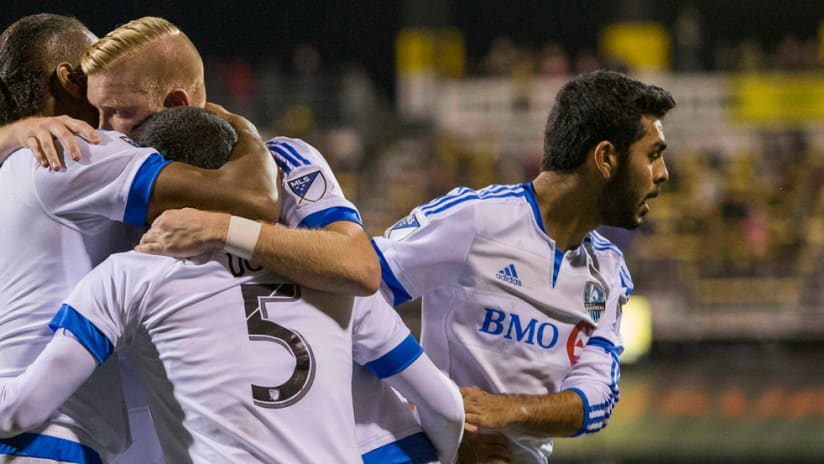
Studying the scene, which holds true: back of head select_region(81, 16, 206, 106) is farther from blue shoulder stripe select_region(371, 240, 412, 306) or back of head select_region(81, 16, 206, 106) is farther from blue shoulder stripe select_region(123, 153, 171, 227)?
blue shoulder stripe select_region(371, 240, 412, 306)

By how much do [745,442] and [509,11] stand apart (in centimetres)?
1201

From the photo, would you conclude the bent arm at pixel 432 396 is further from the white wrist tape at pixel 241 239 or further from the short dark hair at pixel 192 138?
the short dark hair at pixel 192 138

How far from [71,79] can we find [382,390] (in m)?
→ 1.04

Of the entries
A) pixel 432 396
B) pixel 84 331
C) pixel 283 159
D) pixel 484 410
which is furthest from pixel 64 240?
pixel 484 410

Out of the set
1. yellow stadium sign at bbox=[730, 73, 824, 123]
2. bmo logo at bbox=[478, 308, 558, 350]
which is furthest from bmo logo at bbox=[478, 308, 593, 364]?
yellow stadium sign at bbox=[730, 73, 824, 123]

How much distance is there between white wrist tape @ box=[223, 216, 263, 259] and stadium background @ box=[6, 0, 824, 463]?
5535 mm

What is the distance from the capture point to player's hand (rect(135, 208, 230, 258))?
2266 mm

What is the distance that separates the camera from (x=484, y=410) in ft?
9.43

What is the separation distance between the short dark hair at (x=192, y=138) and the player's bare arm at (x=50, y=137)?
0.46ft

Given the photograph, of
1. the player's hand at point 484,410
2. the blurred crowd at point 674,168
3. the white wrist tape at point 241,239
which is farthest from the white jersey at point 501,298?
the blurred crowd at point 674,168

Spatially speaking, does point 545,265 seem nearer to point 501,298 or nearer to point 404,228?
point 501,298

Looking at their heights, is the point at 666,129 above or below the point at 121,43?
below

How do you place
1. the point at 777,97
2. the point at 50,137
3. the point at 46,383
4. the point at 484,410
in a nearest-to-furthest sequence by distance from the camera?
the point at 46,383, the point at 50,137, the point at 484,410, the point at 777,97

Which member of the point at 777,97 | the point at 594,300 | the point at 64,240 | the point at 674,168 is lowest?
the point at 674,168
